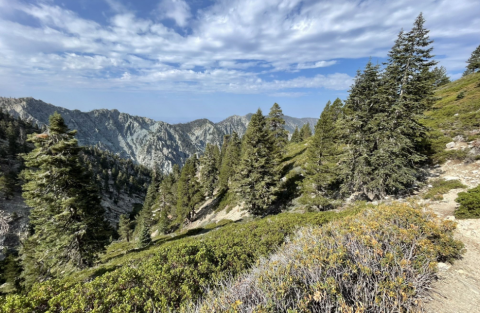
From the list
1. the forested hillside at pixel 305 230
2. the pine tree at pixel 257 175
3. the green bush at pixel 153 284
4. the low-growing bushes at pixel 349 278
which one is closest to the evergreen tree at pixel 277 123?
the forested hillside at pixel 305 230

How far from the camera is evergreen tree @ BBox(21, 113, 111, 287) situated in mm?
14141

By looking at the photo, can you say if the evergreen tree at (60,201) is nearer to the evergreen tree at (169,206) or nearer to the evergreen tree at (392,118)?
the evergreen tree at (392,118)

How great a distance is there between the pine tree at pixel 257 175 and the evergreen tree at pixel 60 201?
15.0 meters

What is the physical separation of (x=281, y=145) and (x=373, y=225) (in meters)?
36.9

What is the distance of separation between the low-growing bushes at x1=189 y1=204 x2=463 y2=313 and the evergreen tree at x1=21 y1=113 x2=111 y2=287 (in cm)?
1483

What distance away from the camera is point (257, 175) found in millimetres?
22688

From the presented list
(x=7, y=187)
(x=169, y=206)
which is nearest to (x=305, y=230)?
(x=169, y=206)

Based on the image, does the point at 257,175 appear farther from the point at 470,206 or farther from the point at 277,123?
the point at 277,123

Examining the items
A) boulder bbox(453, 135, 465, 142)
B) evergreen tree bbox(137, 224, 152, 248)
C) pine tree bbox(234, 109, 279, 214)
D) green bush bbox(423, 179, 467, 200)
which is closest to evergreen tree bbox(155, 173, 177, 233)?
evergreen tree bbox(137, 224, 152, 248)

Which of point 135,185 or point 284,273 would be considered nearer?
point 284,273

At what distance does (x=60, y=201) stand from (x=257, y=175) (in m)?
17.7

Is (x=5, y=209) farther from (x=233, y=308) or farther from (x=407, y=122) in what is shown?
(x=407, y=122)

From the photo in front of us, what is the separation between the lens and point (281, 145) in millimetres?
43094

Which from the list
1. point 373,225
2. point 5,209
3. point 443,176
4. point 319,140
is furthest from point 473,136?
point 5,209
